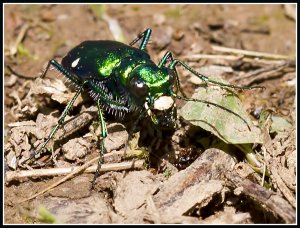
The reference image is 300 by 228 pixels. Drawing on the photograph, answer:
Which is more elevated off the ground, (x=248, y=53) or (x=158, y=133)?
(x=248, y=53)

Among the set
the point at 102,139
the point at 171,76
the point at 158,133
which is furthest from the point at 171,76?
the point at 102,139

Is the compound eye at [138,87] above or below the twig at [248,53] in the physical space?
below

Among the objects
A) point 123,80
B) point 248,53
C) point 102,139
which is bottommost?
point 102,139

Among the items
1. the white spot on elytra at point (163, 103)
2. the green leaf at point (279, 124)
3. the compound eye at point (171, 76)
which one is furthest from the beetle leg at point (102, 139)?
the green leaf at point (279, 124)

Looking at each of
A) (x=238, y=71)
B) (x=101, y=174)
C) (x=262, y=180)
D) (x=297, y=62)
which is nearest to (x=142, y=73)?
(x=101, y=174)

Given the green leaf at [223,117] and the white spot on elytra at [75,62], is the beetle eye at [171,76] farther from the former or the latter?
the white spot on elytra at [75,62]

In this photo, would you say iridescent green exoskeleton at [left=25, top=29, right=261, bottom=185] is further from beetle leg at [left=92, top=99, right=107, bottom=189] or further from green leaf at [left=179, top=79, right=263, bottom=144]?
green leaf at [left=179, top=79, right=263, bottom=144]

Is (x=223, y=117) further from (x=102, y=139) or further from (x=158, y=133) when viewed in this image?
(x=102, y=139)

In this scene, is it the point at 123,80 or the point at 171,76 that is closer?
the point at 171,76
